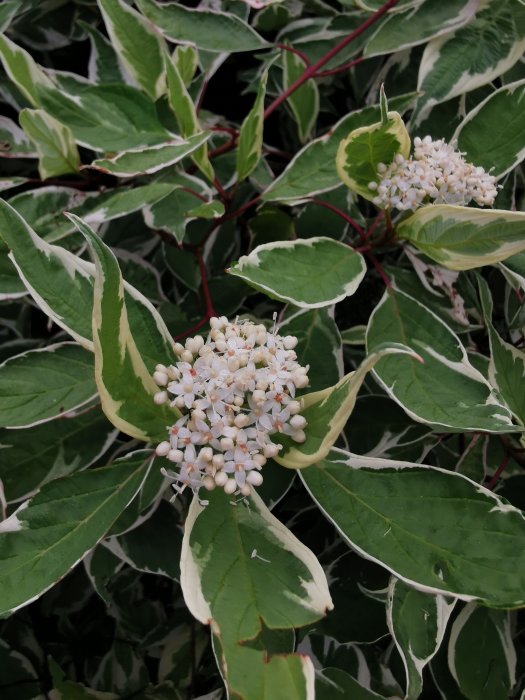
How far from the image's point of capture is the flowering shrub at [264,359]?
0.69m

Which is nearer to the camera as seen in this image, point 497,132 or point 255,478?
point 255,478

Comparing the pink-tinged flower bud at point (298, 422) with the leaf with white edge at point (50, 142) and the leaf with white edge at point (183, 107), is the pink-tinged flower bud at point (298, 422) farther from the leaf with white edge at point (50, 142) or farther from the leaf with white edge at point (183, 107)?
the leaf with white edge at point (50, 142)

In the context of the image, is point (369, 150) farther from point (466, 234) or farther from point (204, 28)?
point (204, 28)

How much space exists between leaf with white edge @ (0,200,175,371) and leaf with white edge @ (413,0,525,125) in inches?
21.9

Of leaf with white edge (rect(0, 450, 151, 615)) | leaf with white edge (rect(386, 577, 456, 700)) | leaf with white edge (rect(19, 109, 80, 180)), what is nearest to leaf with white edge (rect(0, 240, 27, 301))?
leaf with white edge (rect(19, 109, 80, 180))

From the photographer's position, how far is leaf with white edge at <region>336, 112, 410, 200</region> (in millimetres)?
792

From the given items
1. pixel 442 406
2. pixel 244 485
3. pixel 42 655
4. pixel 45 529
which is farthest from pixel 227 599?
pixel 42 655

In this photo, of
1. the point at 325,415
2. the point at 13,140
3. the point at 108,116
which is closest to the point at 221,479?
the point at 325,415

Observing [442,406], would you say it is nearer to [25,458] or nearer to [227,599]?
[227,599]

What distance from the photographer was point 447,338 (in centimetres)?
88

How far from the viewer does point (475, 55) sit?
40.1 inches

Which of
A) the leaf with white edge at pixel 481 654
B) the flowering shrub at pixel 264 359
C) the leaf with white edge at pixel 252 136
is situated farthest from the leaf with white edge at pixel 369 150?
the leaf with white edge at pixel 481 654

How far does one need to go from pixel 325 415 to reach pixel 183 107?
498 mm

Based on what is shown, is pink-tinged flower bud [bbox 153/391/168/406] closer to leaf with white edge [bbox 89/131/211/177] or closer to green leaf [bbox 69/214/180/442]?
green leaf [bbox 69/214/180/442]
